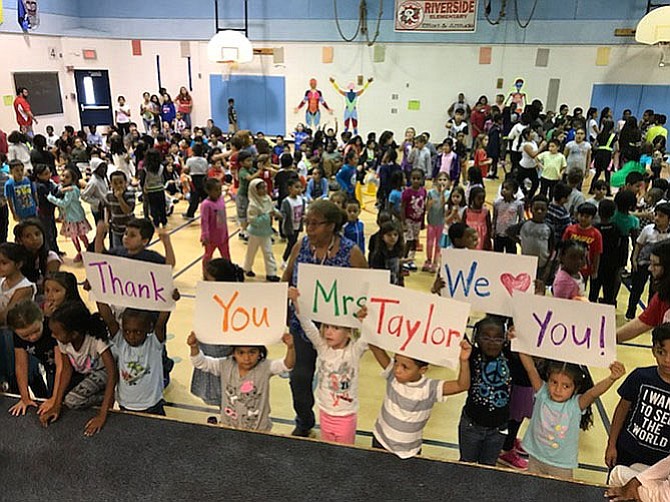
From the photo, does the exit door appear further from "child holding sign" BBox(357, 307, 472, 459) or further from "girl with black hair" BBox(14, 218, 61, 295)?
"child holding sign" BBox(357, 307, 472, 459)

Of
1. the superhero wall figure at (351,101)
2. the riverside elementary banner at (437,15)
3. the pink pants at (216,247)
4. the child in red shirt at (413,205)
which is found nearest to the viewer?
the pink pants at (216,247)

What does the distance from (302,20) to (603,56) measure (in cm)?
854

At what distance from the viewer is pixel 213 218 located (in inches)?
230

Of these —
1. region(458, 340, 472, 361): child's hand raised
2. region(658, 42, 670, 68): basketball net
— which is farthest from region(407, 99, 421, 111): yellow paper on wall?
region(458, 340, 472, 361): child's hand raised

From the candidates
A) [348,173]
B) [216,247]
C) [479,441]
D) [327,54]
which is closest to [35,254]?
[216,247]

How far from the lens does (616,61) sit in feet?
50.0

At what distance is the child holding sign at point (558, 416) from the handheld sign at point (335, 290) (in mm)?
843

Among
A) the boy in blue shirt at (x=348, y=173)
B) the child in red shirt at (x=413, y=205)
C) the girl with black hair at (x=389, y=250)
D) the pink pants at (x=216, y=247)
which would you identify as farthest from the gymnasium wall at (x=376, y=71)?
the girl with black hair at (x=389, y=250)

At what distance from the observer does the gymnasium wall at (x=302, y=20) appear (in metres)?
15.1

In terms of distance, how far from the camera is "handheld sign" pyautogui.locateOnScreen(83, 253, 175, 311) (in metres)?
2.95

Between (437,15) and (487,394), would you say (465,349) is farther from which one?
(437,15)

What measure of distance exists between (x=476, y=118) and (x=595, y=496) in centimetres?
1336

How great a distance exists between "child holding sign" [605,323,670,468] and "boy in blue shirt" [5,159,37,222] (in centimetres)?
605

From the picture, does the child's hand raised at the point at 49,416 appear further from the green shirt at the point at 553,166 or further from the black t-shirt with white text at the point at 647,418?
the green shirt at the point at 553,166
